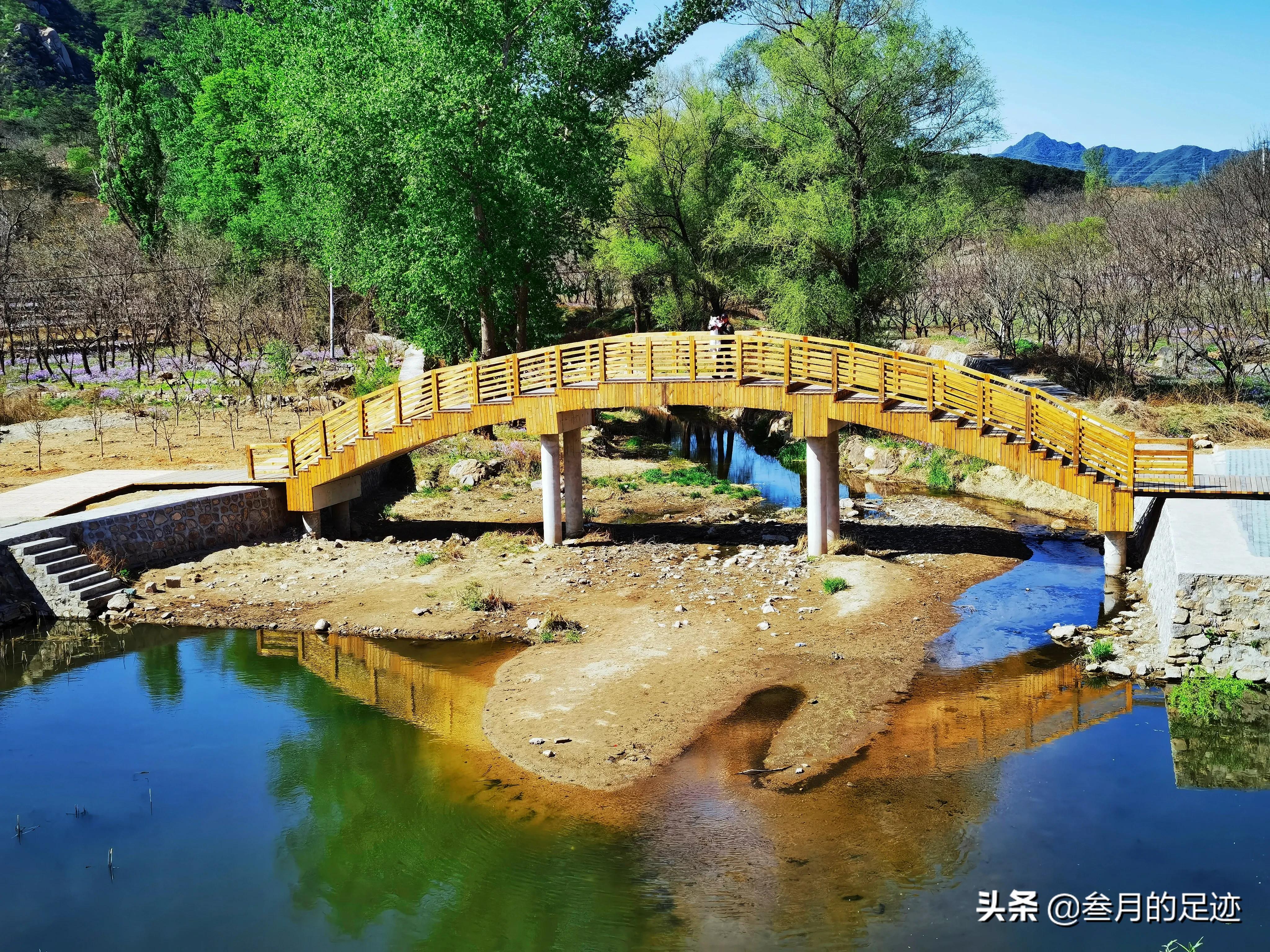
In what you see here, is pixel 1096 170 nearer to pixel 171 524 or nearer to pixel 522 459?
pixel 522 459

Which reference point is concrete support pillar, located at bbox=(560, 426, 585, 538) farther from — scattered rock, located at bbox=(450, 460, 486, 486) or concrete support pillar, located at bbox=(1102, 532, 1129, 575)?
concrete support pillar, located at bbox=(1102, 532, 1129, 575)

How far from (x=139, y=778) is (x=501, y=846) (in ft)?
19.1

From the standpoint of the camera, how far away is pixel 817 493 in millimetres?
22828

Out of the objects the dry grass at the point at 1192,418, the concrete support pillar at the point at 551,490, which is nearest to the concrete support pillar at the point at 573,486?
the concrete support pillar at the point at 551,490

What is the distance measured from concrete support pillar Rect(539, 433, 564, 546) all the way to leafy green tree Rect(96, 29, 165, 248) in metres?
45.8

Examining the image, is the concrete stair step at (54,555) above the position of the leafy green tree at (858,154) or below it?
below

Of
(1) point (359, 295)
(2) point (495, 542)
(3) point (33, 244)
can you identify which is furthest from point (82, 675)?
(3) point (33, 244)

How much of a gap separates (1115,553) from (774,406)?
762 cm

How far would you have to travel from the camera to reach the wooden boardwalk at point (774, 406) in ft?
67.9

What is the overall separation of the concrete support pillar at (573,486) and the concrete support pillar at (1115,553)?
460 inches

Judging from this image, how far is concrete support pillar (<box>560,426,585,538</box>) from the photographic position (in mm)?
25281

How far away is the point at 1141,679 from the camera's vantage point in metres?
16.8

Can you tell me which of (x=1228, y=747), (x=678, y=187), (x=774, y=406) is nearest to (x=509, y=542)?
(x=774, y=406)

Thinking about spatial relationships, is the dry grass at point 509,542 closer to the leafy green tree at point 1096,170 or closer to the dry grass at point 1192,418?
the dry grass at point 1192,418
